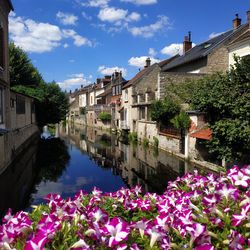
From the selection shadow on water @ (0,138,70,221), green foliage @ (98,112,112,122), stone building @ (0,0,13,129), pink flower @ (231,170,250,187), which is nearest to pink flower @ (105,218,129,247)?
pink flower @ (231,170,250,187)

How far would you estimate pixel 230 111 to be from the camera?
498 inches

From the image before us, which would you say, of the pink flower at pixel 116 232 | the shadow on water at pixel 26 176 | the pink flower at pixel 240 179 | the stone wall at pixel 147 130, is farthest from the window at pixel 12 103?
the pink flower at pixel 116 232

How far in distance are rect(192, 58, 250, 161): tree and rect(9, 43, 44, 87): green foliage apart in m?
36.0

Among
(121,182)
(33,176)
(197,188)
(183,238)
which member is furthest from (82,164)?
(183,238)

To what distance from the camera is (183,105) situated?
2638 cm

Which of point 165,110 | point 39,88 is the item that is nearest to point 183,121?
point 165,110

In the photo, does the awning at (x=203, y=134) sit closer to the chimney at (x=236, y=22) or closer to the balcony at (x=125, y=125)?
the chimney at (x=236, y=22)

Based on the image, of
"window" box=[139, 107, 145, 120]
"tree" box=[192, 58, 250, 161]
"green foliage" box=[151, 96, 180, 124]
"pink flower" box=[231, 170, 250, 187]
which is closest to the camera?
"pink flower" box=[231, 170, 250, 187]

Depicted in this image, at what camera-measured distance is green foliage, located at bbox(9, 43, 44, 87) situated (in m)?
43.5

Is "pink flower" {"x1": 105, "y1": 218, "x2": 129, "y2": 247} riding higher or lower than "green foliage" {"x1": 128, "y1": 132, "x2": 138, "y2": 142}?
higher

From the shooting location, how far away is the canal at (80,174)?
13.7m

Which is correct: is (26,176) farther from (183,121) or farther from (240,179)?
(240,179)

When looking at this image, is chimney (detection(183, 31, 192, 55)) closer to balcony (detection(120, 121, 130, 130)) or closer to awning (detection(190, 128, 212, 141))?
balcony (detection(120, 121, 130, 130))

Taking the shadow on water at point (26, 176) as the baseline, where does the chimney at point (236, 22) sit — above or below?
above
